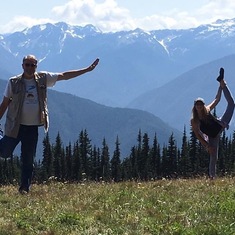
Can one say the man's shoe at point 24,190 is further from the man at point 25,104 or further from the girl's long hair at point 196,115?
the girl's long hair at point 196,115

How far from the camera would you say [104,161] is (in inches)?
4222

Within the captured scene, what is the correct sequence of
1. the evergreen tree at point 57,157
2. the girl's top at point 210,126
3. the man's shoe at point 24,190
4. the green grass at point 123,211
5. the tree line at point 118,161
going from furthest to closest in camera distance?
the evergreen tree at point 57,157 < the tree line at point 118,161 < the girl's top at point 210,126 < the man's shoe at point 24,190 < the green grass at point 123,211

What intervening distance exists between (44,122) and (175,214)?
3.71 metres

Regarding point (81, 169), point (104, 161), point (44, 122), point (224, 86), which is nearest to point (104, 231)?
point (44, 122)

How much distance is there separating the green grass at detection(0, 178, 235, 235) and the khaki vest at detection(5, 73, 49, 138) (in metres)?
1.32

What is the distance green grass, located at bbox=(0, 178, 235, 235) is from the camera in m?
7.17

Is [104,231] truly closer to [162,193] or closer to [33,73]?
[162,193]

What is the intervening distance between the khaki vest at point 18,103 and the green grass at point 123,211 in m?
1.32

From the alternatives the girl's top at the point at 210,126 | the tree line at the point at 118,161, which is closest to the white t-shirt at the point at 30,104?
the girl's top at the point at 210,126

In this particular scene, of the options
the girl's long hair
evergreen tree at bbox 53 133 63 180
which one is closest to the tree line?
evergreen tree at bbox 53 133 63 180

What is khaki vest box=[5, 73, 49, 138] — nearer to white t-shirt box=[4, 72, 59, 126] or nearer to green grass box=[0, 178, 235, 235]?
white t-shirt box=[4, 72, 59, 126]

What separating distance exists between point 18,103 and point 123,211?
3.31 metres

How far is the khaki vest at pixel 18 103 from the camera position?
1034 cm

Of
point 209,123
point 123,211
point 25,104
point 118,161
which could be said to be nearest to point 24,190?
point 25,104
